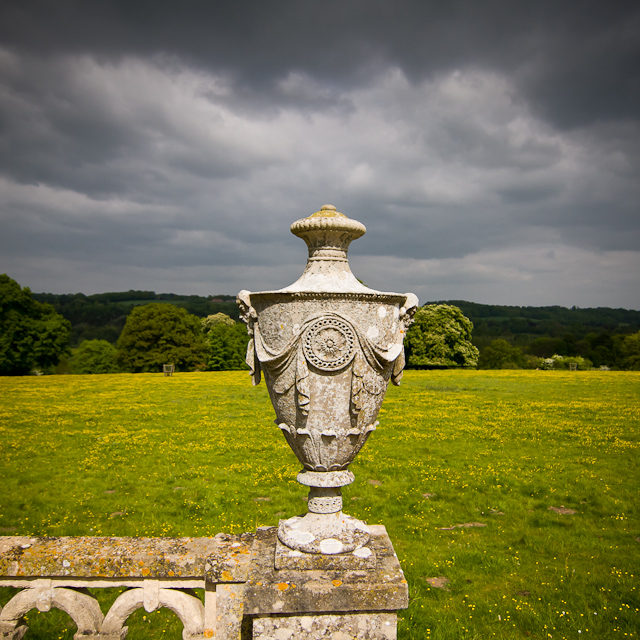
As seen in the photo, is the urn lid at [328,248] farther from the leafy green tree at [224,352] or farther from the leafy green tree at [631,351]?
the leafy green tree at [631,351]

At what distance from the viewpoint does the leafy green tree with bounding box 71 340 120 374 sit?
5047 centimetres

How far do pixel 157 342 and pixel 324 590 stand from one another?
42041 mm

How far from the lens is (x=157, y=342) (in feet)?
139

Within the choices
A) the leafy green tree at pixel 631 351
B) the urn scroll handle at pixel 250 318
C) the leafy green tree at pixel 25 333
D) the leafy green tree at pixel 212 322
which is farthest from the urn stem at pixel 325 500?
the leafy green tree at pixel 212 322

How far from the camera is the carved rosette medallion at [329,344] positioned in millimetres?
3594

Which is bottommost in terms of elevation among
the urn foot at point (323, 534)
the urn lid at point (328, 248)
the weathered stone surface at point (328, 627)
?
the weathered stone surface at point (328, 627)

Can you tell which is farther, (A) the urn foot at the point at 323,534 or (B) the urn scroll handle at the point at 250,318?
(B) the urn scroll handle at the point at 250,318

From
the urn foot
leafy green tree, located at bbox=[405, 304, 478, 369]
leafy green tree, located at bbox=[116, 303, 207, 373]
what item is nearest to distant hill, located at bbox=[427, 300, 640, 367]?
leafy green tree, located at bbox=[405, 304, 478, 369]

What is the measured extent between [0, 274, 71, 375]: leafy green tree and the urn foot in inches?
1518

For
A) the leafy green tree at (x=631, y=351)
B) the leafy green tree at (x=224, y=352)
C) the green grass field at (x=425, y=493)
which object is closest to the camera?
the green grass field at (x=425, y=493)

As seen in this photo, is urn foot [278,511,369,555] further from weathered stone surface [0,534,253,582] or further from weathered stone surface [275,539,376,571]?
weathered stone surface [0,534,253,582]

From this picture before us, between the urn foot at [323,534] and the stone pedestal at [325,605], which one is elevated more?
the urn foot at [323,534]

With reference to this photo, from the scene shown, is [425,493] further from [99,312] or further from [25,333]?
[99,312]

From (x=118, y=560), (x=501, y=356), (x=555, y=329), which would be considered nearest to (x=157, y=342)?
(x=501, y=356)
